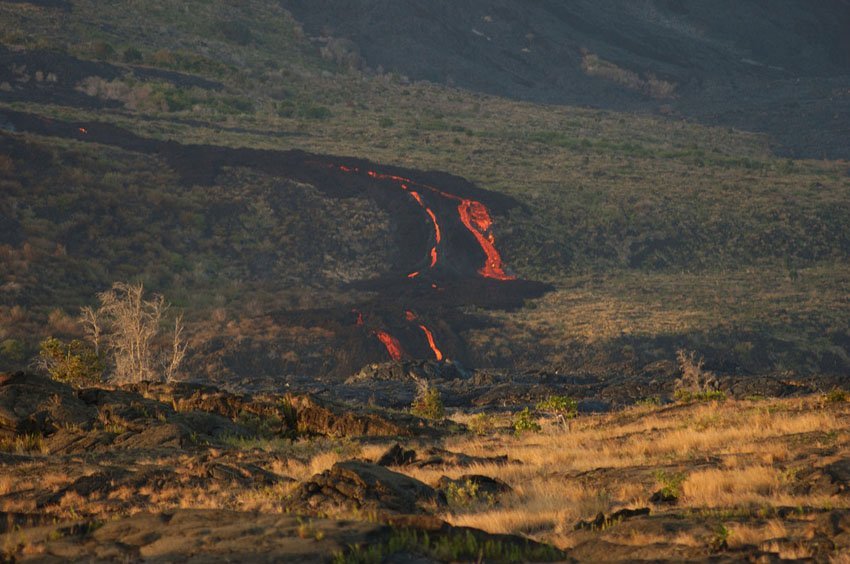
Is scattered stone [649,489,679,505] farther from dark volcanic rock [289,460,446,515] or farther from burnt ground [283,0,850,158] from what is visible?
burnt ground [283,0,850,158]

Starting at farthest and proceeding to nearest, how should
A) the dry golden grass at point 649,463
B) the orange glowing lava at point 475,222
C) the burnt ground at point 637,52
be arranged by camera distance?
the burnt ground at point 637,52
the orange glowing lava at point 475,222
the dry golden grass at point 649,463

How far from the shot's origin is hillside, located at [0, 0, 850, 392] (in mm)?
47188

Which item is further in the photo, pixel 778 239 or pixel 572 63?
pixel 572 63

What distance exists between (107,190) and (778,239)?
148 feet

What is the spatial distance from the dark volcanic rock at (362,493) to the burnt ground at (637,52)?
357 ft

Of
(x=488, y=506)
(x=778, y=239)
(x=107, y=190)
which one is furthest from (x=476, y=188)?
(x=488, y=506)

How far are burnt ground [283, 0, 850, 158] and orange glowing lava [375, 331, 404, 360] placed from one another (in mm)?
78914

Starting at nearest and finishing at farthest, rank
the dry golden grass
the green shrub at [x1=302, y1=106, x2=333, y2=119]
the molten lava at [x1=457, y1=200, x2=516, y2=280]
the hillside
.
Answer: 1. the dry golden grass
2. the hillside
3. the molten lava at [x1=457, y1=200, x2=516, y2=280]
4. the green shrub at [x1=302, y1=106, x2=333, y2=119]

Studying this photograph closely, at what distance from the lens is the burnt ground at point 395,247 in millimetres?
47688

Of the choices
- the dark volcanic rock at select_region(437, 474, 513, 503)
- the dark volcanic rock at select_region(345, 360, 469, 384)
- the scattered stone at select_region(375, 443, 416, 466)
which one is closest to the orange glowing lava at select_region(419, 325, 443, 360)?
the dark volcanic rock at select_region(345, 360, 469, 384)

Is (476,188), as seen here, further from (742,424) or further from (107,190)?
(742,424)

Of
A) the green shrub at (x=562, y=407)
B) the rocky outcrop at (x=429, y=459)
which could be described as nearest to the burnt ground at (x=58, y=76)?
the green shrub at (x=562, y=407)

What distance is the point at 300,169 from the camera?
7050 cm

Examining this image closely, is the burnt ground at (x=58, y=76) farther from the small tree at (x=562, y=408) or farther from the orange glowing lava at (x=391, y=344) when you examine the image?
the small tree at (x=562, y=408)
